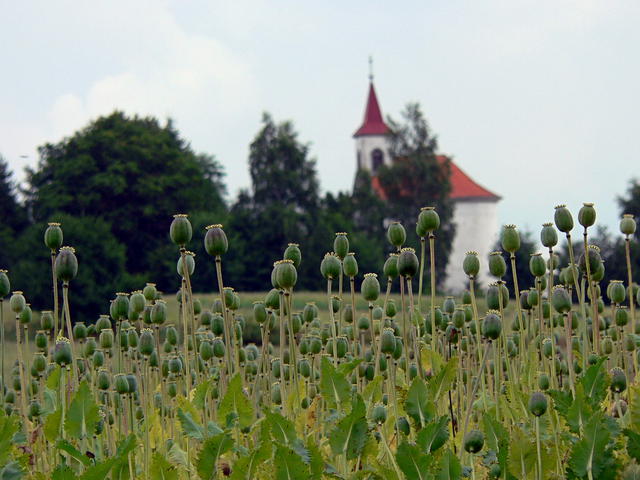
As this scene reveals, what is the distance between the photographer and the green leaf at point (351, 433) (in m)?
2.45

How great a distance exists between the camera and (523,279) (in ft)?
144

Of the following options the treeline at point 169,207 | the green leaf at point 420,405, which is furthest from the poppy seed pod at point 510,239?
the treeline at point 169,207

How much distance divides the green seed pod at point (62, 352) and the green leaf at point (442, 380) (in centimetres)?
111

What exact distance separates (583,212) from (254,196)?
169 feet

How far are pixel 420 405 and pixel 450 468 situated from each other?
37 cm

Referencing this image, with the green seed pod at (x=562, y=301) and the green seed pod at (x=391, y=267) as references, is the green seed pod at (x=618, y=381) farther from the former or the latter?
the green seed pod at (x=391, y=267)

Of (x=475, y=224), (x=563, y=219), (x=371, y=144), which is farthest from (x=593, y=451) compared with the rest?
(x=371, y=144)

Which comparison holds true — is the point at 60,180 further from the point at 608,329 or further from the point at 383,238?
the point at 608,329

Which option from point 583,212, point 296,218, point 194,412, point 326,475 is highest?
point 296,218

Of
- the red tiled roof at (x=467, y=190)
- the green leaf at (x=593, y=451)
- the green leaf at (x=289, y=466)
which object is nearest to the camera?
the green leaf at (x=289, y=466)

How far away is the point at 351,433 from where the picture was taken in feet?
8.19

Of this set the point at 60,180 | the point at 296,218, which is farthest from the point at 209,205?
the point at 60,180

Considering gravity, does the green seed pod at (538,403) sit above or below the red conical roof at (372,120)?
below

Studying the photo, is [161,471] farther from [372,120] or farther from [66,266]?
[372,120]
